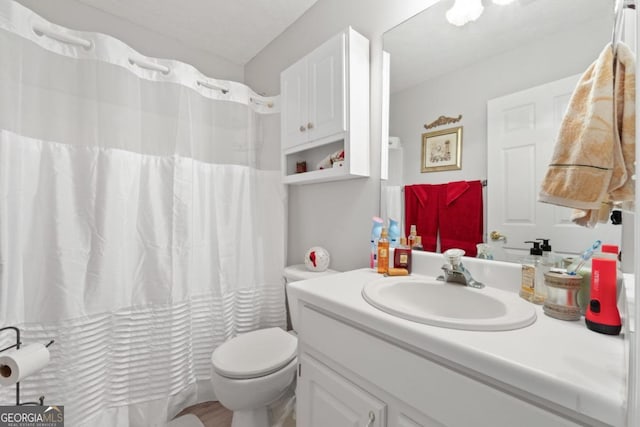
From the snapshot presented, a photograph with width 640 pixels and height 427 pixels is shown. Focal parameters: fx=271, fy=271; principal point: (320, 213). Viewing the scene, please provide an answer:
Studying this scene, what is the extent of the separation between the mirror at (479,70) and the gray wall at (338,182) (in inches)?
3.2

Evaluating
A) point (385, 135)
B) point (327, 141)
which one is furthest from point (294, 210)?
point (385, 135)

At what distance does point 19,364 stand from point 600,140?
5.47ft

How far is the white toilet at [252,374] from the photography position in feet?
3.78

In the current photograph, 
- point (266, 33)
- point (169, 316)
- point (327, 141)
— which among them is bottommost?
point (169, 316)

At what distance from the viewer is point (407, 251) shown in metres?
1.17

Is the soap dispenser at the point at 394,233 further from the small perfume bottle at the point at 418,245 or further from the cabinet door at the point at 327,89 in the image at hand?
the cabinet door at the point at 327,89

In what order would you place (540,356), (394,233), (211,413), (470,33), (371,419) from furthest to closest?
1. (211,413)
2. (394,233)
3. (470,33)
4. (371,419)
5. (540,356)

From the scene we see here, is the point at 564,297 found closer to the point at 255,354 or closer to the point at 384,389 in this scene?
the point at 384,389

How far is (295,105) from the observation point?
158 centimetres

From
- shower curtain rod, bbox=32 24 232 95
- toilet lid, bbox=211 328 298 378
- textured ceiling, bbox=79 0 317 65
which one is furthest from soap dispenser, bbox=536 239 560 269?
shower curtain rod, bbox=32 24 232 95

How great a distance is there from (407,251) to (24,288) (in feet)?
5.26

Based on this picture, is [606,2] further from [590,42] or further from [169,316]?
[169,316]

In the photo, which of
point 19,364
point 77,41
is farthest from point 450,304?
point 77,41

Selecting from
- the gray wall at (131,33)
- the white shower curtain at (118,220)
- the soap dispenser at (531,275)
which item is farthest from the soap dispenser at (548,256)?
the gray wall at (131,33)
